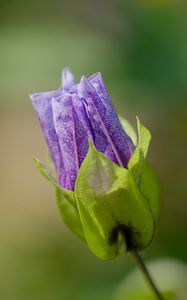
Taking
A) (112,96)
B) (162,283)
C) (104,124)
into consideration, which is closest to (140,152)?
(104,124)

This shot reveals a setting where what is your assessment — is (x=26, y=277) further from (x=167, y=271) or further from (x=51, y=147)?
(x=51, y=147)

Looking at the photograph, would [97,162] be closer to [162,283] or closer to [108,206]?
[108,206]

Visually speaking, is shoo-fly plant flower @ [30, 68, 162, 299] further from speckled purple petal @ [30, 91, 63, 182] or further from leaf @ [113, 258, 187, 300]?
leaf @ [113, 258, 187, 300]

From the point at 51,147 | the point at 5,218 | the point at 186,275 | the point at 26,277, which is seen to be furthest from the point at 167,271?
the point at 5,218

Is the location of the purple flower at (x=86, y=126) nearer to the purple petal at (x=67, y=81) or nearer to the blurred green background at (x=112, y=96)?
the purple petal at (x=67, y=81)

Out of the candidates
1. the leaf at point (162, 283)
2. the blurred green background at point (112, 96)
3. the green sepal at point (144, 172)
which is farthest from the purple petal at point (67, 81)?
the blurred green background at point (112, 96)

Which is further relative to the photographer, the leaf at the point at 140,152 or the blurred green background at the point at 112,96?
the blurred green background at the point at 112,96

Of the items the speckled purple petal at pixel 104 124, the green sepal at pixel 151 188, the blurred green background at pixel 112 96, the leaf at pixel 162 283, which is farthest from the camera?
the blurred green background at pixel 112 96
